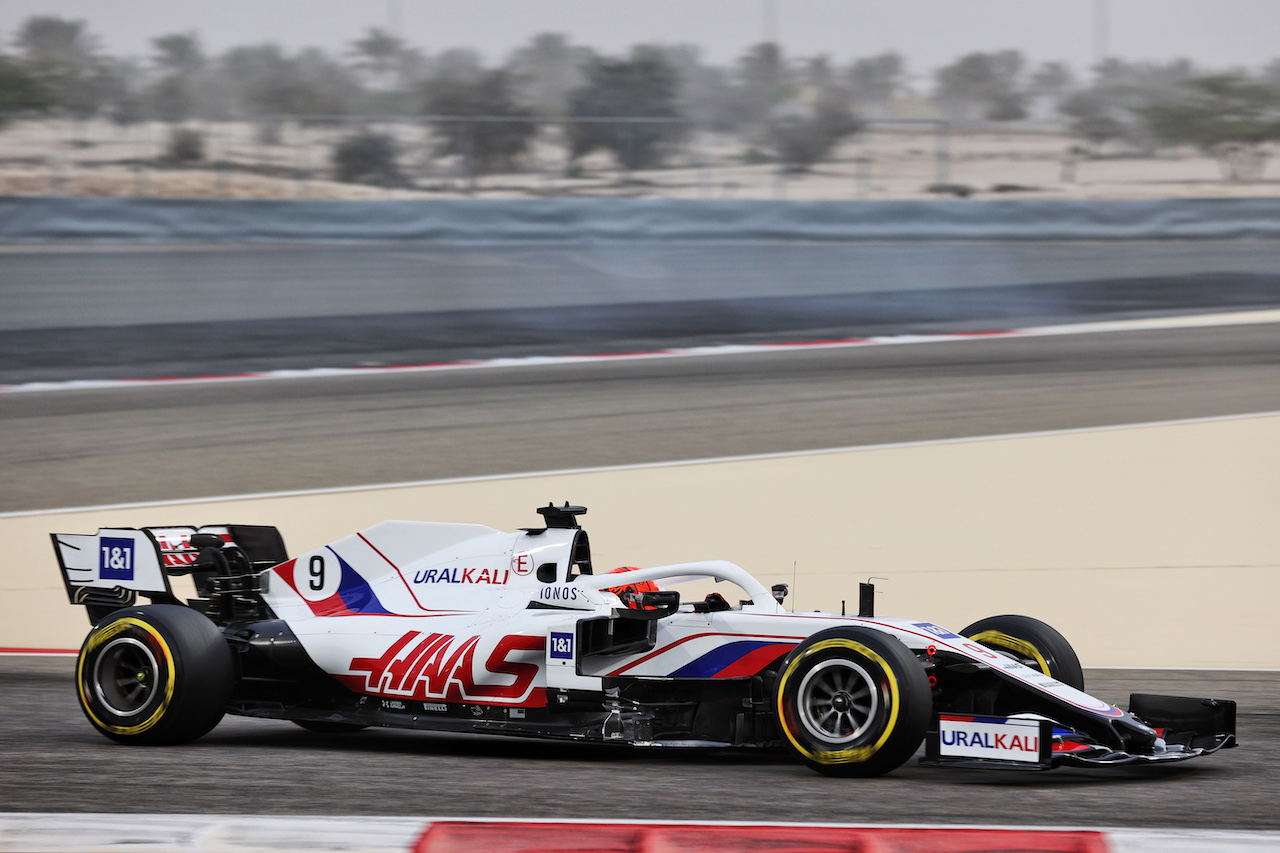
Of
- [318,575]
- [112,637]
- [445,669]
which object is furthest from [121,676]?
[445,669]

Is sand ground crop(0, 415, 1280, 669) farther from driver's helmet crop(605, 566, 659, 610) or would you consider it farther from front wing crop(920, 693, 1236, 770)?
driver's helmet crop(605, 566, 659, 610)

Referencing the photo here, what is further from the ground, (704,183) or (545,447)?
(704,183)

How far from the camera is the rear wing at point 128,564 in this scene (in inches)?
320

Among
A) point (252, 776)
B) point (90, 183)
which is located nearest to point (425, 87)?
point (90, 183)

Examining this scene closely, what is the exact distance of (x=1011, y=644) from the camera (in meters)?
7.28

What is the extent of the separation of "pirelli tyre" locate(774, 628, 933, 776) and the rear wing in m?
3.55

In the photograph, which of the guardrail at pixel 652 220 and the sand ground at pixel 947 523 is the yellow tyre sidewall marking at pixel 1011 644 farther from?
the guardrail at pixel 652 220

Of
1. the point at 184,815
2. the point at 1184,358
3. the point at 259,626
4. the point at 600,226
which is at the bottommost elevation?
the point at 184,815

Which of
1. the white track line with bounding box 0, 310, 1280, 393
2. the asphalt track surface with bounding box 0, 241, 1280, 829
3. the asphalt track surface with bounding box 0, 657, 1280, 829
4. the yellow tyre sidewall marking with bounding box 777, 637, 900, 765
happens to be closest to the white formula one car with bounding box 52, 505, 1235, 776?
the yellow tyre sidewall marking with bounding box 777, 637, 900, 765

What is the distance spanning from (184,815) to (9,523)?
36.4ft

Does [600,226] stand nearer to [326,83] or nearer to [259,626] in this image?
[326,83]

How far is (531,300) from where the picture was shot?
2094cm

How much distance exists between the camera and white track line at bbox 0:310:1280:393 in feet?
61.6

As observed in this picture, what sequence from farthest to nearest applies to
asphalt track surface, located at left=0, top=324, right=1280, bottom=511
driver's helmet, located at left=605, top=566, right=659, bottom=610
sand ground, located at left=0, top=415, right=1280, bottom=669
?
asphalt track surface, located at left=0, top=324, right=1280, bottom=511, sand ground, located at left=0, top=415, right=1280, bottom=669, driver's helmet, located at left=605, top=566, right=659, bottom=610
